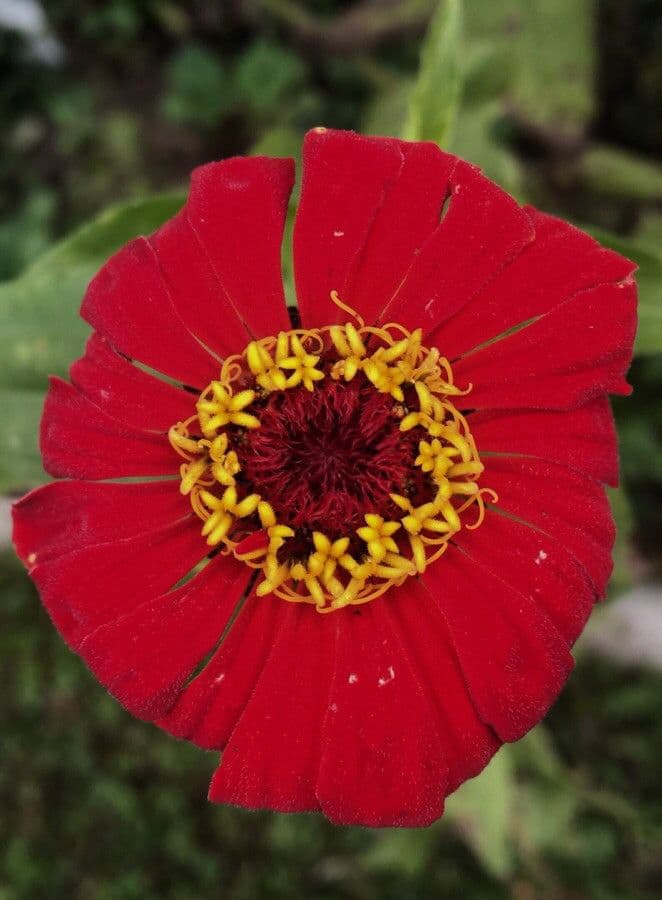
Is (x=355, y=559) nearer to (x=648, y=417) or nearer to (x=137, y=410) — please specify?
(x=137, y=410)

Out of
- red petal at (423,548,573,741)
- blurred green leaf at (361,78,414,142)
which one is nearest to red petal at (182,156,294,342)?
red petal at (423,548,573,741)

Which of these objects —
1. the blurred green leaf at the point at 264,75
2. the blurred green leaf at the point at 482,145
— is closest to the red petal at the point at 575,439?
the blurred green leaf at the point at 482,145

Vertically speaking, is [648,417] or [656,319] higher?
[656,319]

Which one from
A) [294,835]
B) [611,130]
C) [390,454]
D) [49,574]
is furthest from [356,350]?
[611,130]

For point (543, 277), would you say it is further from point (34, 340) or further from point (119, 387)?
point (34, 340)

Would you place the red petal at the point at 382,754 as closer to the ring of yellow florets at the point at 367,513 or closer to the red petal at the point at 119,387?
the ring of yellow florets at the point at 367,513

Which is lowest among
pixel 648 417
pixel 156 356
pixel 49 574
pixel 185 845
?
pixel 185 845

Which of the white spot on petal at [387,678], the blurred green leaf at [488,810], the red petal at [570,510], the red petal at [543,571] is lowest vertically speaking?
the blurred green leaf at [488,810]
